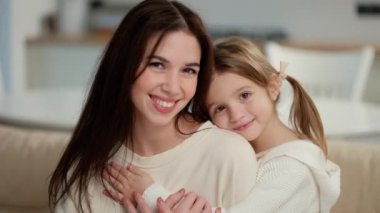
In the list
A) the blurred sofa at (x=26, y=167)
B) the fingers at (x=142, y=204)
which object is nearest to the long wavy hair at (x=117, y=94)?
the fingers at (x=142, y=204)

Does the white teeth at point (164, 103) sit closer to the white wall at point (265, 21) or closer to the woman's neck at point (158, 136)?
the woman's neck at point (158, 136)

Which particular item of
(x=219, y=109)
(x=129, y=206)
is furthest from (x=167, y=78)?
(x=129, y=206)

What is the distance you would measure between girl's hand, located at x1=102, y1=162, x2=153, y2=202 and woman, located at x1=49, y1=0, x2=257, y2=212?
0.01 meters

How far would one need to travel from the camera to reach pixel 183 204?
3.58ft

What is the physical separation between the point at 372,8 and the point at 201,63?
8.63 ft

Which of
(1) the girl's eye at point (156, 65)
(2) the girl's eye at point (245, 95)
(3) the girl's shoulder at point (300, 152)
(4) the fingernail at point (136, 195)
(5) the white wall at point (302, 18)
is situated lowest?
(5) the white wall at point (302, 18)

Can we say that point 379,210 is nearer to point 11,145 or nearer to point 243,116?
point 243,116

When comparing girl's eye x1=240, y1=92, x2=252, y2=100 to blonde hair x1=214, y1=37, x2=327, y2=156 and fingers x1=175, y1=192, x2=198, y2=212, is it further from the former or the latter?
fingers x1=175, y1=192, x2=198, y2=212

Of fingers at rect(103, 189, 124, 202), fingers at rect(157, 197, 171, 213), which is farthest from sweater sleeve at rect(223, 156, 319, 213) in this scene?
fingers at rect(103, 189, 124, 202)

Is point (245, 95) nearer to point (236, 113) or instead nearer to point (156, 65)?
point (236, 113)

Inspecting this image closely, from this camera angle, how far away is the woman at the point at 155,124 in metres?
1.07

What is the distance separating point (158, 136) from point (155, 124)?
5 cm

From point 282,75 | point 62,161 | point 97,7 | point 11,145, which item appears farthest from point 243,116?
point 97,7

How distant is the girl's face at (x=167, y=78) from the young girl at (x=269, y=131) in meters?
0.07
